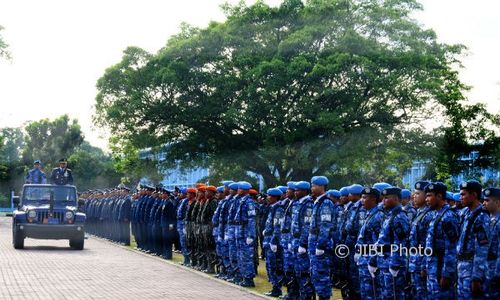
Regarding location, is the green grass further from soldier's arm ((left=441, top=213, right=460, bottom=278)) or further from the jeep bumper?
soldier's arm ((left=441, top=213, right=460, bottom=278))

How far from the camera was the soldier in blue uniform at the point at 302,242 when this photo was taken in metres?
13.9

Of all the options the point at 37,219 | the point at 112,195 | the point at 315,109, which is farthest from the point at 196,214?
the point at 315,109

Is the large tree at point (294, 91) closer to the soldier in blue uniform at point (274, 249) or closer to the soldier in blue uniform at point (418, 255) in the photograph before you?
the soldier in blue uniform at point (274, 249)

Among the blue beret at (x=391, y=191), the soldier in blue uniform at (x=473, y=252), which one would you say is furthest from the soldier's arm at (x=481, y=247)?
the blue beret at (x=391, y=191)

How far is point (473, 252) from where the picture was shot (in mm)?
9758

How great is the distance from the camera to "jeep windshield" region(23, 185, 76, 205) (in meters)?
27.8

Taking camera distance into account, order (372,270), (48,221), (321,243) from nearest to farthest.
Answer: (372,270), (321,243), (48,221)

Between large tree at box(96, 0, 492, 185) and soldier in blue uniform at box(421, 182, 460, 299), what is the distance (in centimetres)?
2998


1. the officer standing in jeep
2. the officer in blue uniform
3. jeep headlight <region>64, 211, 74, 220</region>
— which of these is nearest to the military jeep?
jeep headlight <region>64, 211, 74, 220</region>

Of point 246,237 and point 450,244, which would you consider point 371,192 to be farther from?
point 246,237

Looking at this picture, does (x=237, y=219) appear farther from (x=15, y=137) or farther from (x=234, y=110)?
(x=15, y=137)

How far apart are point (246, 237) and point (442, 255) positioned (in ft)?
23.1

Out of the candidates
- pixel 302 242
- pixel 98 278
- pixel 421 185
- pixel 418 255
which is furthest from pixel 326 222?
pixel 98 278

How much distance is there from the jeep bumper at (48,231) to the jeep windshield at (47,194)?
59.9 inches
